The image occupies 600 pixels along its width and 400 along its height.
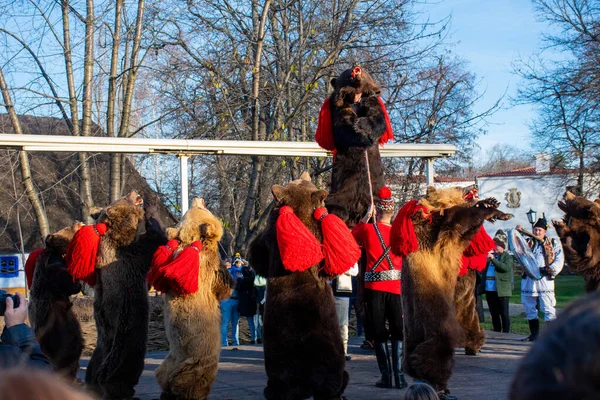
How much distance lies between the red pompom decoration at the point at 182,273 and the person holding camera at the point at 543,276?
262 inches

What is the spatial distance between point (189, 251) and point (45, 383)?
208 inches

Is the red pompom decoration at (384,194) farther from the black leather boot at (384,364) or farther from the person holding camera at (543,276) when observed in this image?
the person holding camera at (543,276)

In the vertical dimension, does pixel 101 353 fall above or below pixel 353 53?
below

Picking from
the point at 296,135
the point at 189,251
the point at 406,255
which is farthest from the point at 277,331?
the point at 296,135

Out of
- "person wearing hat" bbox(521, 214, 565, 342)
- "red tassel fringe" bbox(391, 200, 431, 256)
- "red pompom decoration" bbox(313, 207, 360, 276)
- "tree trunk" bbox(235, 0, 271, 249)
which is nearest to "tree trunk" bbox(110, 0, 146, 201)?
"tree trunk" bbox(235, 0, 271, 249)

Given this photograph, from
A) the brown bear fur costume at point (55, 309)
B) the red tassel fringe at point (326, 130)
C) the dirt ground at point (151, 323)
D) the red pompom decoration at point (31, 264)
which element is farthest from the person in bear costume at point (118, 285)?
the dirt ground at point (151, 323)

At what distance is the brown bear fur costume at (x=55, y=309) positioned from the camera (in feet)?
26.5

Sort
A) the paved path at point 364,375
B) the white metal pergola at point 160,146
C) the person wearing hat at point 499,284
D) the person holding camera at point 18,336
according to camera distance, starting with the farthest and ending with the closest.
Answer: the person wearing hat at point 499,284
the white metal pergola at point 160,146
the paved path at point 364,375
the person holding camera at point 18,336

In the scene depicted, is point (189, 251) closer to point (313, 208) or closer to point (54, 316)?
point (313, 208)

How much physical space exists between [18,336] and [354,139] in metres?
5.14

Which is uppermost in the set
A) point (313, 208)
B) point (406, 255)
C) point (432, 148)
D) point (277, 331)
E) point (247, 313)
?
point (432, 148)

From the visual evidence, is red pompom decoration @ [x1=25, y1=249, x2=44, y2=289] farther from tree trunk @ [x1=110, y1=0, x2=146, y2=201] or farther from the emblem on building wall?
the emblem on building wall

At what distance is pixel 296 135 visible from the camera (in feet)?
52.1

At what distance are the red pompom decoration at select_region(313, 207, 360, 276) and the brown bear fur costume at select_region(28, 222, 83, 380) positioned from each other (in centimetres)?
373
